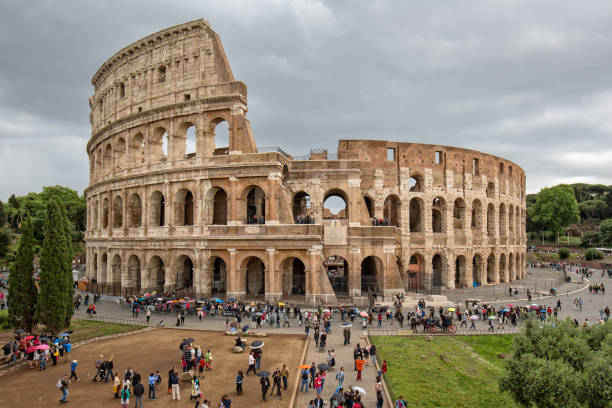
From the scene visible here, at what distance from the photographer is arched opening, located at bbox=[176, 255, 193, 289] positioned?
32.1 m

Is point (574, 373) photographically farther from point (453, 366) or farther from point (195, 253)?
point (195, 253)

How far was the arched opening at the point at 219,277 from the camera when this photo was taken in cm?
3300

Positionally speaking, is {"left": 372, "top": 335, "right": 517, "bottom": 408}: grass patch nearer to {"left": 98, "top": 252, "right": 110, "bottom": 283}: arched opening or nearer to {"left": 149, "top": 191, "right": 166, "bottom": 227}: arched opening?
{"left": 149, "top": 191, "right": 166, "bottom": 227}: arched opening

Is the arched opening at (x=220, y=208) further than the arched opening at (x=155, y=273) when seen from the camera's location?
Yes

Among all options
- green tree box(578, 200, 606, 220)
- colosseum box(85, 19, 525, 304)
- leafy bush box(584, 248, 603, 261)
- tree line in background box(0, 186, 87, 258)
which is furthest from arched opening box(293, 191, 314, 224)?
green tree box(578, 200, 606, 220)

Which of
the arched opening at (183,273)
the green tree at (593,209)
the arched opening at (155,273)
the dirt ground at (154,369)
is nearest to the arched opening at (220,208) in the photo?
the arched opening at (183,273)

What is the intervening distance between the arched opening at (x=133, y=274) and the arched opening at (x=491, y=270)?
39943mm

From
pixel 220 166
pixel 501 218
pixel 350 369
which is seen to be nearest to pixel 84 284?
pixel 220 166

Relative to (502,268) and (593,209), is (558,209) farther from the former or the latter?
(502,268)

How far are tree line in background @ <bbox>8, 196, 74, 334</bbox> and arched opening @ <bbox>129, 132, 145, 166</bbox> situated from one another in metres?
14.2

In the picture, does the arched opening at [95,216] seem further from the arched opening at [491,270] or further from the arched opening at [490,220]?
the arched opening at [491,270]

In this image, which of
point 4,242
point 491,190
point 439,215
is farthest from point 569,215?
point 4,242

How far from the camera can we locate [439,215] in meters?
41.8

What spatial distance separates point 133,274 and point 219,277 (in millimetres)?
8802
